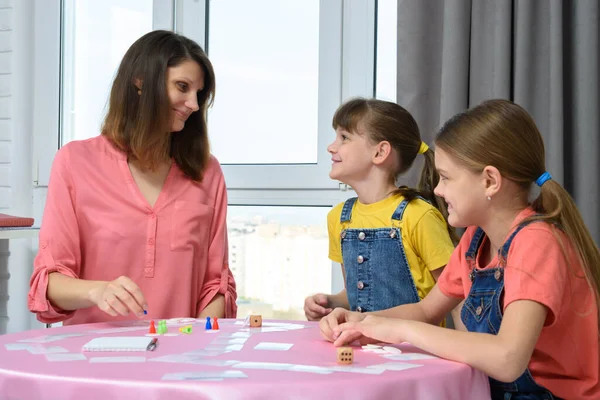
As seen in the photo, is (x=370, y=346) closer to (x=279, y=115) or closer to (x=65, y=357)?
(x=65, y=357)

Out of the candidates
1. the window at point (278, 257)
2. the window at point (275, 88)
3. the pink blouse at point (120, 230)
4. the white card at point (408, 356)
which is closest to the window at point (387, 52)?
the window at point (275, 88)

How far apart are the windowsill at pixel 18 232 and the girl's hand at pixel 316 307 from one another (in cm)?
136

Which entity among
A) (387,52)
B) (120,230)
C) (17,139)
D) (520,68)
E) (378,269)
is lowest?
(378,269)

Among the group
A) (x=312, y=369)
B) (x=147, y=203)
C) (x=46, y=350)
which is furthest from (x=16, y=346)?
(x=147, y=203)

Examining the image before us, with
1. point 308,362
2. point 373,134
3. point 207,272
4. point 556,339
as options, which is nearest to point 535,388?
point 556,339

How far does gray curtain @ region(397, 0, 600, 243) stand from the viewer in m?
2.13

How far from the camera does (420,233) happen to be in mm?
1976

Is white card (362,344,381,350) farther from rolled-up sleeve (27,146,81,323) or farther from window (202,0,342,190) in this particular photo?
window (202,0,342,190)

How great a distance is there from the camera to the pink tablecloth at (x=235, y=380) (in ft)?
3.26

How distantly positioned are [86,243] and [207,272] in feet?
1.26

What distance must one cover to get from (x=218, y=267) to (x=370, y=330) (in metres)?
0.94

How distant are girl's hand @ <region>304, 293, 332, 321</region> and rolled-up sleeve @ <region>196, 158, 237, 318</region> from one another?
29 centimetres

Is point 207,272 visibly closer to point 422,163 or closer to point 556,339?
point 422,163

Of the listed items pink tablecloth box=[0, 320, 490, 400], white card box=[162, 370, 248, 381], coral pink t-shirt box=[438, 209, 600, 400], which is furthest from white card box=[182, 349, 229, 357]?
coral pink t-shirt box=[438, 209, 600, 400]
